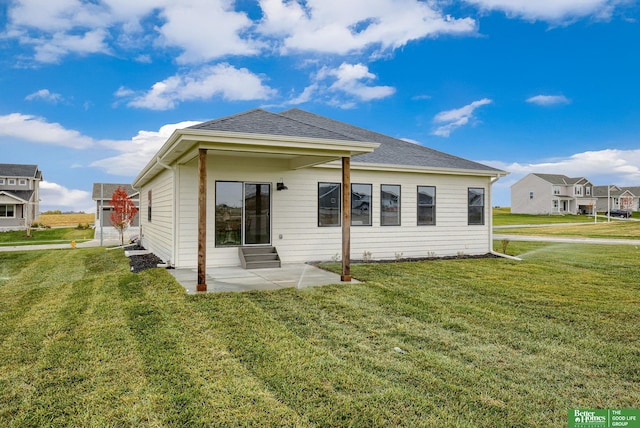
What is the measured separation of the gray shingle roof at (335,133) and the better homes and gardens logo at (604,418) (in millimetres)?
6032

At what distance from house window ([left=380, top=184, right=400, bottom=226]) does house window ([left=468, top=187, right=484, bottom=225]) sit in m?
2.81

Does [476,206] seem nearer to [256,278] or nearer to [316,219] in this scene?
[316,219]

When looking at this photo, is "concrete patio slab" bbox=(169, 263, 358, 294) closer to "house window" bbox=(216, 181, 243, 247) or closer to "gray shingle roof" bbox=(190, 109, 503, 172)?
"house window" bbox=(216, 181, 243, 247)

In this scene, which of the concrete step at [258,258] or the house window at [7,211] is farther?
the house window at [7,211]

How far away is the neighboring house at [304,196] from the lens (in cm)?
783

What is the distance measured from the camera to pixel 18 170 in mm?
37469

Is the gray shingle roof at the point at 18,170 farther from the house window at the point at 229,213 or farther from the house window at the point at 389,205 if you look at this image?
Answer: the house window at the point at 389,205

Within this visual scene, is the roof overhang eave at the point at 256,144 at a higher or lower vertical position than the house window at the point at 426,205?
higher

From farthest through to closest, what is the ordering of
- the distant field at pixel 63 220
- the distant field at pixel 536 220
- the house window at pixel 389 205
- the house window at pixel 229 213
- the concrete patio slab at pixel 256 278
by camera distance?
the distant field at pixel 536 220 → the distant field at pixel 63 220 → the house window at pixel 389 205 → the house window at pixel 229 213 → the concrete patio slab at pixel 256 278

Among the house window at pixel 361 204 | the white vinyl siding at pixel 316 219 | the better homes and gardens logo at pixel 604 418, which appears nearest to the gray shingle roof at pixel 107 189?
the white vinyl siding at pixel 316 219

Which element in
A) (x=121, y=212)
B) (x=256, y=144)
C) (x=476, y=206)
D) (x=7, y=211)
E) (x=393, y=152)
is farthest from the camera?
(x=7, y=211)

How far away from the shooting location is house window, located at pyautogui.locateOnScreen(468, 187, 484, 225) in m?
13.2

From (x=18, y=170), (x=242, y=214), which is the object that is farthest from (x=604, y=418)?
(x=18, y=170)

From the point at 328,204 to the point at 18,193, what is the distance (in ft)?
121
